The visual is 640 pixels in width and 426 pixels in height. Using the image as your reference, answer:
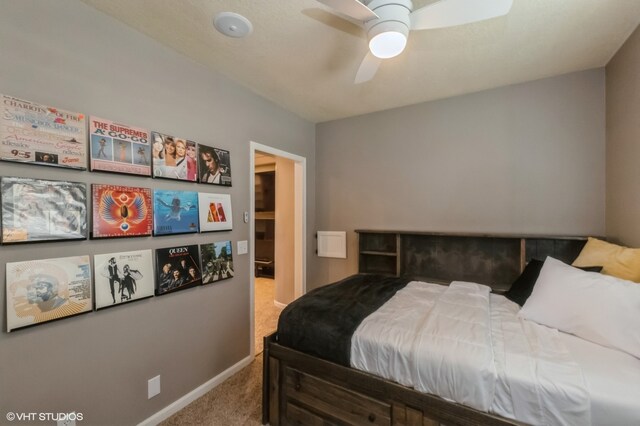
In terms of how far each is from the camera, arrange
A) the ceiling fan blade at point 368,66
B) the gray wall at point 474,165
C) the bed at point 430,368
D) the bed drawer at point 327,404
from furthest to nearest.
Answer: the gray wall at point 474,165 < the ceiling fan blade at point 368,66 < the bed drawer at point 327,404 < the bed at point 430,368

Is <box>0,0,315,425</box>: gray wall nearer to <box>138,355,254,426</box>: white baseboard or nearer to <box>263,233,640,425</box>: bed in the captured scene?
<box>138,355,254,426</box>: white baseboard

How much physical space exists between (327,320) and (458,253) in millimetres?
1882

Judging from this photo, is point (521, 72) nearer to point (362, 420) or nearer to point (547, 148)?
point (547, 148)

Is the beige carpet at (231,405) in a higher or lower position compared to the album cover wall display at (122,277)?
lower

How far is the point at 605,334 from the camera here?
1.30 metres

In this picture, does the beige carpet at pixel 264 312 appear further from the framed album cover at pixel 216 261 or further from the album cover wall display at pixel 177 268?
the album cover wall display at pixel 177 268

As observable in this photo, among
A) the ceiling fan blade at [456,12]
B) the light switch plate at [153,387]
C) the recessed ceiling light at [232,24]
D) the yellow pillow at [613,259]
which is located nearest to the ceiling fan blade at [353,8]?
the ceiling fan blade at [456,12]

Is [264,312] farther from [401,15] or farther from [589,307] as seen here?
[401,15]

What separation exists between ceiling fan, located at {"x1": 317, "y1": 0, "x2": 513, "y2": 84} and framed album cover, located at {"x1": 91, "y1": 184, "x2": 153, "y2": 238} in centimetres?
160

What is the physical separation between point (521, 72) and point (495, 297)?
198 cm

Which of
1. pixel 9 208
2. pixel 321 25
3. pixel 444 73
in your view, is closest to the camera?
pixel 9 208

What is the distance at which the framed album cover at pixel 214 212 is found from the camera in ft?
7.11

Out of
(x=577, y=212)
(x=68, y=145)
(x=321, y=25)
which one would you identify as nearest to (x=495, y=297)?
(x=577, y=212)

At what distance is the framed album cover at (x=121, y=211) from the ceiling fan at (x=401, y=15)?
63.1 inches
